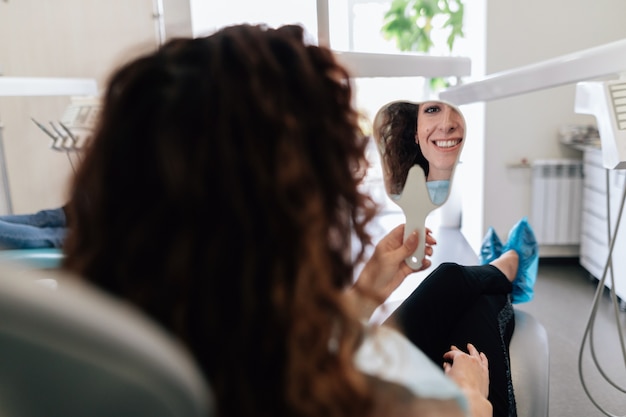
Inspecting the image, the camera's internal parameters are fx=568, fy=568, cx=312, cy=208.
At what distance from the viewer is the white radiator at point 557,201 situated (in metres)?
3.45

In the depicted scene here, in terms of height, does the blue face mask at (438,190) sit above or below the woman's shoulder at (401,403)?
above

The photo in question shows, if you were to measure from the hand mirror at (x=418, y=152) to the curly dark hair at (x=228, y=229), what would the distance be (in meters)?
0.64

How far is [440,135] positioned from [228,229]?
0.73 m

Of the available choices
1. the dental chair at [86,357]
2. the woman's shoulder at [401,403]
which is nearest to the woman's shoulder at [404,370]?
the woman's shoulder at [401,403]

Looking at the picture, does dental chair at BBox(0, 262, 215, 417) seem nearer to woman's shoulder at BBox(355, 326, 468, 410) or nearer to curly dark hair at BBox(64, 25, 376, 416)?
curly dark hair at BBox(64, 25, 376, 416)

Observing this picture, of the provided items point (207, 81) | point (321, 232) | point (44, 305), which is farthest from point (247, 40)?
point (44, 305)

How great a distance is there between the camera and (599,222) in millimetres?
3141

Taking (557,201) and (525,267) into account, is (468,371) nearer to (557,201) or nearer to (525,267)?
(525,267)

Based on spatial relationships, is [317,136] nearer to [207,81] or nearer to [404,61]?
[207,81]

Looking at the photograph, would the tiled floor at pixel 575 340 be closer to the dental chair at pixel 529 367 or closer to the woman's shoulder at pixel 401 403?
the dental chair at pixel 529 367

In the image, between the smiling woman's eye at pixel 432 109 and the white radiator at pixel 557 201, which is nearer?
the smiling woman's eye at pixel 432 109

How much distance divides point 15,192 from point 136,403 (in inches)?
105

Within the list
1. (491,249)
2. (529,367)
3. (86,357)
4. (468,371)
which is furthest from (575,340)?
(86,357)

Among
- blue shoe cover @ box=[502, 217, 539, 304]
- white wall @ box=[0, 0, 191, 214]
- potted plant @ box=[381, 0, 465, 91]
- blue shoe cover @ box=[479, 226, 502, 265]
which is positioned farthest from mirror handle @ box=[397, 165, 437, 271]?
potted plant @ box=[381, 0, 465, 91]
